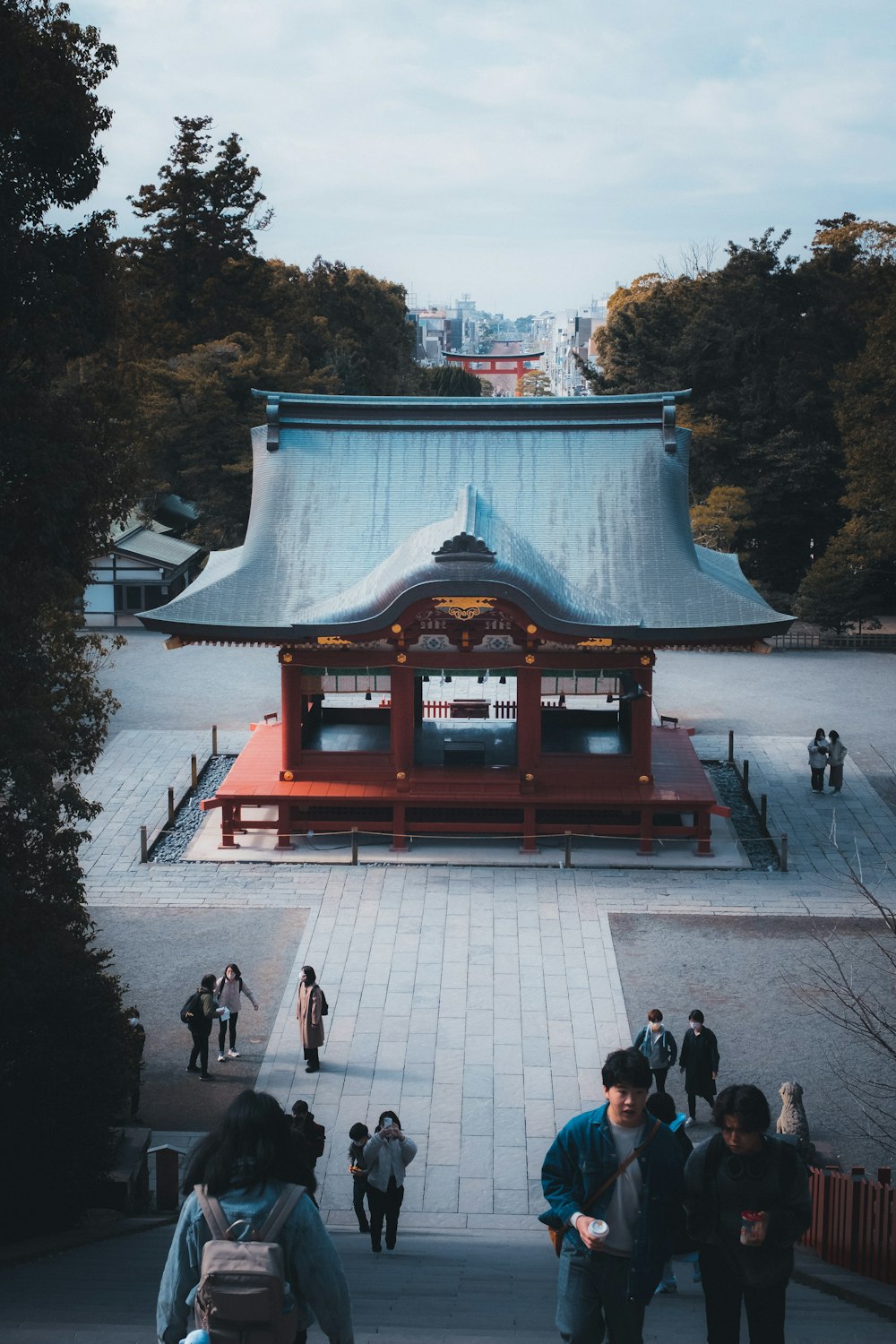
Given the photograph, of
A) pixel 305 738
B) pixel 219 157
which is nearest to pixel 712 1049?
pixel 305 738

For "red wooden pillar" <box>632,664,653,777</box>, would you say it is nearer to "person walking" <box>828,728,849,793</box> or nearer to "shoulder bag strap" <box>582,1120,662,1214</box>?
"person walking" <box>828,728,849,793</box>

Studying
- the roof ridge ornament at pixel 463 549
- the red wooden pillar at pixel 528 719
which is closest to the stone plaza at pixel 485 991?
the red wooden pillar at pixel 528 719

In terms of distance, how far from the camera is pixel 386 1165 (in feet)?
33.7

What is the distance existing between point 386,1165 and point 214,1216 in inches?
229

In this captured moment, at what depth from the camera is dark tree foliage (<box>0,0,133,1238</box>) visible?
1055cm

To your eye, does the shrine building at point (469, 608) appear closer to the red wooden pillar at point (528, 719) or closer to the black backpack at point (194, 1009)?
the red wooden pillar at point (528, 719)

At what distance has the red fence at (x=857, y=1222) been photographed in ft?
30.0

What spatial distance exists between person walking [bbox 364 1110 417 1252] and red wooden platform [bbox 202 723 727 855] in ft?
33.8

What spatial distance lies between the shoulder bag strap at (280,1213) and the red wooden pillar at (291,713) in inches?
632

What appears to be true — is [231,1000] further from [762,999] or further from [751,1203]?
[751,1203]

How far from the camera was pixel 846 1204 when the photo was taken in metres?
9.45

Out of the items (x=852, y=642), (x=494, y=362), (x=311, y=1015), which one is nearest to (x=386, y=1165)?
(x=311, y=1015)

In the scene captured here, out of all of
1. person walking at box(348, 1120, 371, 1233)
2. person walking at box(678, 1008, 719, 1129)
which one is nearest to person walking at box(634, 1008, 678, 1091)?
person walking at box(678, 1008, 719, 1129)

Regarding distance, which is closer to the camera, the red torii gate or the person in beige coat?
the person in beige coat
